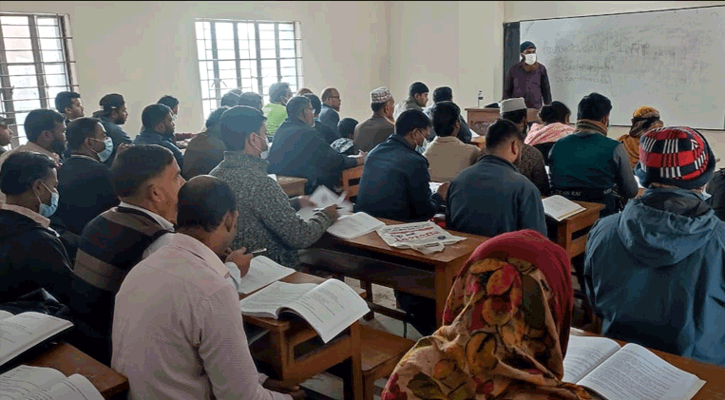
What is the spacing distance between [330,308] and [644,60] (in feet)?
20.5

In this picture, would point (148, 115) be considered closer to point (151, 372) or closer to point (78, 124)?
point (78, 124)

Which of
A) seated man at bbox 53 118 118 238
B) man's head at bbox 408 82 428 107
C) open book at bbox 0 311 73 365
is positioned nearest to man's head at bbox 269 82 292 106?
man's head at bbox 408 82 428 107

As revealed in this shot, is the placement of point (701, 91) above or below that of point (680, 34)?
below

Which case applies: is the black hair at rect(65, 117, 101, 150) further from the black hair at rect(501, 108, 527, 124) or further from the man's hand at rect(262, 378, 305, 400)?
the black hair at rect(501, 108, 527, 124)

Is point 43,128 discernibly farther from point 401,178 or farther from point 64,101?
point 401,178

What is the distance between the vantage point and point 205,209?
5.24ft

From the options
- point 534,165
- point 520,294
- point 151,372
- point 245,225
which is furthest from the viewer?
point 534,165

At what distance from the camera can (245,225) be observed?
2.55 m

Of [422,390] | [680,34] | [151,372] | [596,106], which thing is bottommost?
[151,372]

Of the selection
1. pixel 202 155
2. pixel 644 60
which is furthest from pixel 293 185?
pixel 644 60

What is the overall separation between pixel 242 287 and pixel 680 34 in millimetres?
6203

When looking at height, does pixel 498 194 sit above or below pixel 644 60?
below

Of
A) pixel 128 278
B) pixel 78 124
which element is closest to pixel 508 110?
pixel 78 124

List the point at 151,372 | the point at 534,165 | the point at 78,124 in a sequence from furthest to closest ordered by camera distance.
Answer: the point at 534,165, the point at 78,124, the point at 151,372
